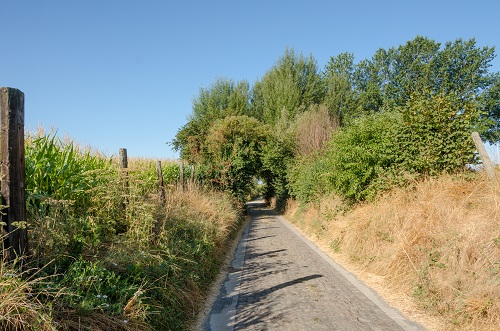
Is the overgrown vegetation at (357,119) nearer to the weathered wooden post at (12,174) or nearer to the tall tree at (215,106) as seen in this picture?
the tall tree at (215,106)

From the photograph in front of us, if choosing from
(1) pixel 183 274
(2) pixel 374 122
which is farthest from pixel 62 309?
(2) pixel 374 122

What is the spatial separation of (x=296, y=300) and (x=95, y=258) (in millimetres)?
3254

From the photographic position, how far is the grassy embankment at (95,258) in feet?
10.9

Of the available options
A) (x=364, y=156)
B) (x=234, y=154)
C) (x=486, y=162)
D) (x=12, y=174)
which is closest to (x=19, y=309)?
(x=12, y=174)

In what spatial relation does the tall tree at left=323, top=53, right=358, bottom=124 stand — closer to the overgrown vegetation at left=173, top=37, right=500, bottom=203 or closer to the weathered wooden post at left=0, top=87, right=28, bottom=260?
the overgrown vegetation at left=173, top=37, right=500, bottom=203

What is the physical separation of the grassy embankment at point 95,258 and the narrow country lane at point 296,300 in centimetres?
59

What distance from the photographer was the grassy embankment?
3326 mm

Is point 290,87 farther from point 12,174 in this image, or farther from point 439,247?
point 12,174

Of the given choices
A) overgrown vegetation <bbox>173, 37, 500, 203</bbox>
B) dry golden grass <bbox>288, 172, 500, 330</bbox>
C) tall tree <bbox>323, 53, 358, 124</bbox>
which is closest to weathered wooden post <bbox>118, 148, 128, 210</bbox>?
dry golden grass <bbox>288, 172, 500, 330</bbox>

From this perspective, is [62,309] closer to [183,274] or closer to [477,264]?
[183,274]

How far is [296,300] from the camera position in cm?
580

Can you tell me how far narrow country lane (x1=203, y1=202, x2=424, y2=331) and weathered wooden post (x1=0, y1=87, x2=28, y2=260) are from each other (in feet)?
8.82

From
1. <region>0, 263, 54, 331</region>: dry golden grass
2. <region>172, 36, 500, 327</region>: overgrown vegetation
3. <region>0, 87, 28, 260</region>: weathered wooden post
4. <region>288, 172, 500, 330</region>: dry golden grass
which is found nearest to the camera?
<region>0, 263, 54, 331</region>: dry golden grass

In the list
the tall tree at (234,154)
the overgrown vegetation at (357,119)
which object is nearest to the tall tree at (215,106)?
the overgrown vegetation at (357,119)
